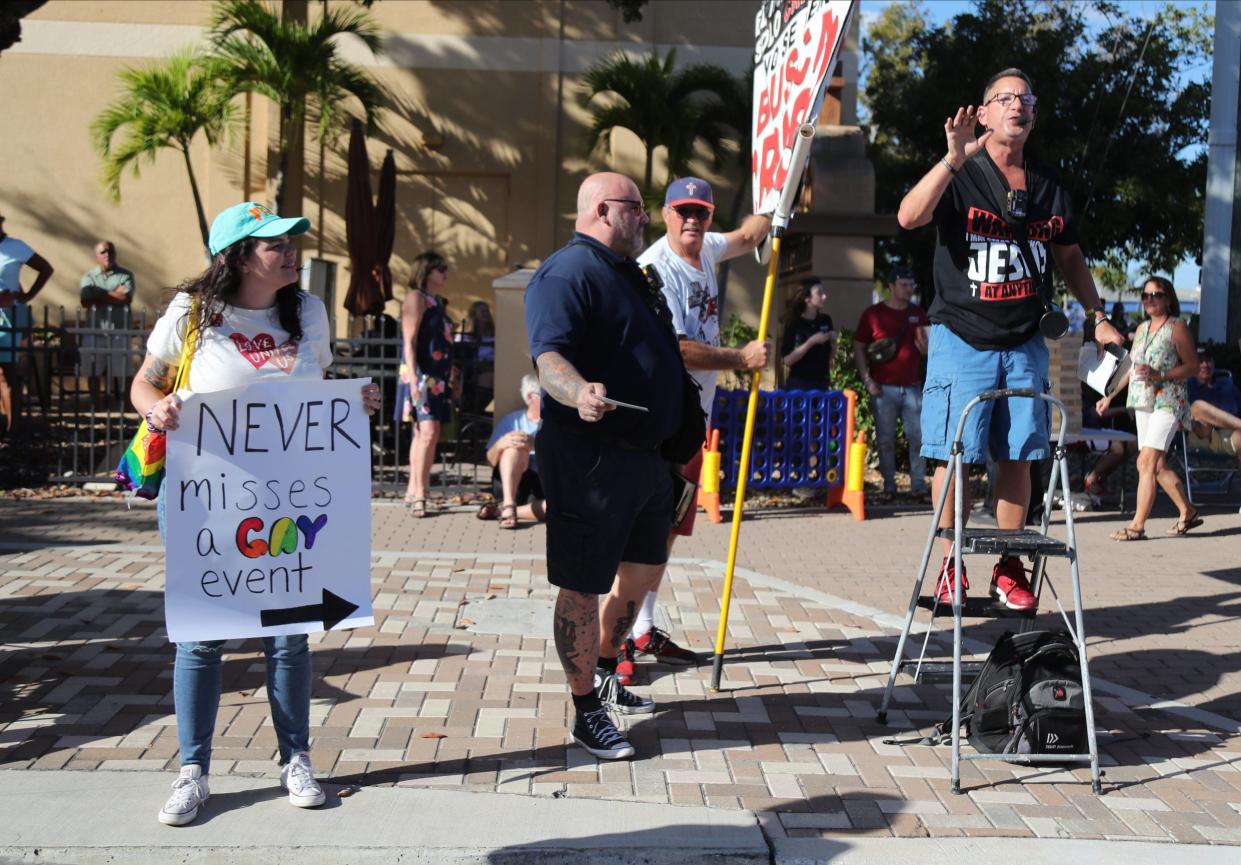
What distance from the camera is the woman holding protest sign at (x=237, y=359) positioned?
4312 mm

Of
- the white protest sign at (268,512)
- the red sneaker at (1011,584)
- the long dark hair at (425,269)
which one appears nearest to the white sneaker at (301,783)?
the white protest sign at (268,512)

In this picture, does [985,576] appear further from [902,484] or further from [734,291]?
[734,291]

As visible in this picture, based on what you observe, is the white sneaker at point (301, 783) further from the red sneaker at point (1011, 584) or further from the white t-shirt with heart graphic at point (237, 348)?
the red sneaker at point (1011, 584)

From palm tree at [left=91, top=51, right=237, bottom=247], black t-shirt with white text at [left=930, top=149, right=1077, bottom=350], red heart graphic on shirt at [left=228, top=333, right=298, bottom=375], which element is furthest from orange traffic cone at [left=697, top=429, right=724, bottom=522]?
palm tree at [left=91, top=51, right=237, bottom=247]

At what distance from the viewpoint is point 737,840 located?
4.07 m

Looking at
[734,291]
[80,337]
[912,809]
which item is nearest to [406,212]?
[734,291]

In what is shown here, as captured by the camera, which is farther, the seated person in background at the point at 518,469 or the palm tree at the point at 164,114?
the palm tree at the point at 164,114

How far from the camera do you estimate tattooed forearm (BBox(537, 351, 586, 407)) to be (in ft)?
14.8

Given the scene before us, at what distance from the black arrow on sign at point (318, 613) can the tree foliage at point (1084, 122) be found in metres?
21.5

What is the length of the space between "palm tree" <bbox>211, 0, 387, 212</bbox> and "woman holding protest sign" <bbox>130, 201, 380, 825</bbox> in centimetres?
1471

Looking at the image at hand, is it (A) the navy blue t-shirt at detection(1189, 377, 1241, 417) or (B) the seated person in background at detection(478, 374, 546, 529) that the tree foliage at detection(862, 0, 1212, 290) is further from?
(B) the seated person in background at detection(478, 374, 546, 529)

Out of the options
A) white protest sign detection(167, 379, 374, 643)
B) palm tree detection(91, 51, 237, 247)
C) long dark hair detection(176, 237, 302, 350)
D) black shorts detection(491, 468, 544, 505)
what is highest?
palm tree detection(91, 51, 237, 247)

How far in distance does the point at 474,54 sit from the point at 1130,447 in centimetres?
1264

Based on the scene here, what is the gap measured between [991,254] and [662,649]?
2.18m
